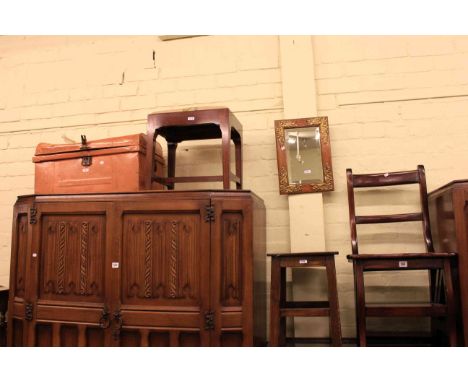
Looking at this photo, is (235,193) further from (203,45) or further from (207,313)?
(203,45)

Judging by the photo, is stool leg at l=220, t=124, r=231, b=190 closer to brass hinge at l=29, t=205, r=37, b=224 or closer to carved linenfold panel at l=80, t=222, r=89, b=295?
carved linenfold panel at l=80, t=222, r=89, b=295

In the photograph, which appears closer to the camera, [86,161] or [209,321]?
[209,321]

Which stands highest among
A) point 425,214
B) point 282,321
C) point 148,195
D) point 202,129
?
point 202,129

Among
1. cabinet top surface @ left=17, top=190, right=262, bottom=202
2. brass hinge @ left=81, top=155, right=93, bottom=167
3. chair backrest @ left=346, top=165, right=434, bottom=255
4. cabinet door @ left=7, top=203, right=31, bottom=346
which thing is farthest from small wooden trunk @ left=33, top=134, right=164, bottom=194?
chair backrest @ left=346, top=165, right=434, bottom=255

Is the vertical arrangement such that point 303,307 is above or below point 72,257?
below

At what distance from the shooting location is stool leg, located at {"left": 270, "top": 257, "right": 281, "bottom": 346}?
7.54 feet

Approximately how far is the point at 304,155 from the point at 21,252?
6.46 ft

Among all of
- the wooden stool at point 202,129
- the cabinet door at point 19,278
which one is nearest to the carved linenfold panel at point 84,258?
the cabinet door at point 19,278

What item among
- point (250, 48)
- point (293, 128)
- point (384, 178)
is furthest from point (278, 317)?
point (250, 48)

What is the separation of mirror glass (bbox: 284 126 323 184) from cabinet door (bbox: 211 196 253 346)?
0.73 meters

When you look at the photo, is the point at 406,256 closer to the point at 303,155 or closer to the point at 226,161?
the point at 303,155

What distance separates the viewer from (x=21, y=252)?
2.56m

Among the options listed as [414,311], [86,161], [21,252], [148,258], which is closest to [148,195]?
[148,258]

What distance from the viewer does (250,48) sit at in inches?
126
